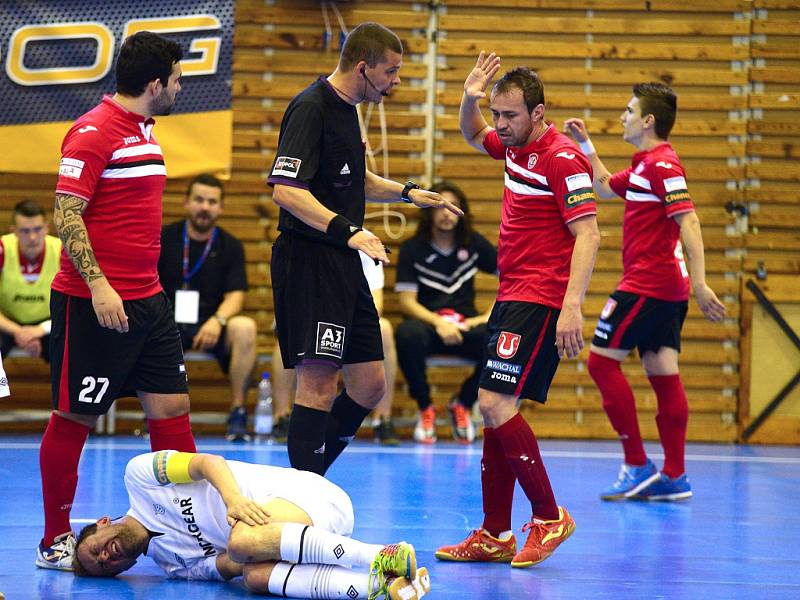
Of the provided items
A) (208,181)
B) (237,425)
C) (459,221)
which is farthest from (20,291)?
(459,221)

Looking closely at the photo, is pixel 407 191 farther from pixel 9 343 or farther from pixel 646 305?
pixel 9 343

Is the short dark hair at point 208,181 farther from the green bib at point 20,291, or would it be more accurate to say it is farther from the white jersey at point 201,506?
the white jersey at point 201,506

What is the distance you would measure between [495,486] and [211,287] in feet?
14.1

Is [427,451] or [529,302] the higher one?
[529,302]

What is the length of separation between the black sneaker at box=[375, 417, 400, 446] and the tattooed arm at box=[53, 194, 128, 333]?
14.4 ft

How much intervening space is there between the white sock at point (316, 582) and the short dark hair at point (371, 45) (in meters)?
2.02

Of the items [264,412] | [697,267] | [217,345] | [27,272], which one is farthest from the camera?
[264,412]

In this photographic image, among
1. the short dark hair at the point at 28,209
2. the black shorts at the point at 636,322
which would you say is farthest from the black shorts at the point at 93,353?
the short dark hair at the point at 28,209

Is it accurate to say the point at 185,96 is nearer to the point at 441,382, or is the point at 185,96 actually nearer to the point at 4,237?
the point at 4,237

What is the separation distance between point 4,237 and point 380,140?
301 centimetres

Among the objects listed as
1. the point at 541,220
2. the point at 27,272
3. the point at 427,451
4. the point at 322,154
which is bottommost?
the point at 427,451

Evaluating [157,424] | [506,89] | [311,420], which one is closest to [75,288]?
[157,424]

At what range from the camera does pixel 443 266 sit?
8.66 meters

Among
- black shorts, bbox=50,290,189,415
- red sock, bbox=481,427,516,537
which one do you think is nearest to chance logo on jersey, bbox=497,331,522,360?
red sock, bbox=481,427,516,537
